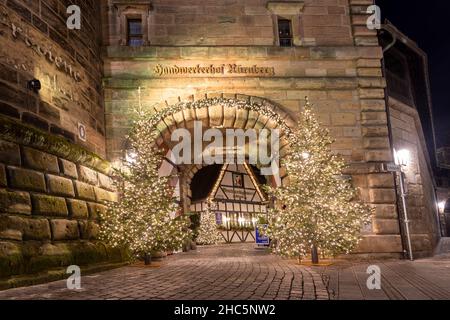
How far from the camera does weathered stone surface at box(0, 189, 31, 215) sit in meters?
6.54

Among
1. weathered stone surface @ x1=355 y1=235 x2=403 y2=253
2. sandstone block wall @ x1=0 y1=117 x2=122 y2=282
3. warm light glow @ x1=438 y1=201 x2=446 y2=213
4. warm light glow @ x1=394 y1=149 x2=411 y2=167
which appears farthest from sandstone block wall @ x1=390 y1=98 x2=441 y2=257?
warm light glow @ x1=438 y1=201 x2=446 y2=213

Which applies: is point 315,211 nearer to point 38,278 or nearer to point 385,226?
point 385,226

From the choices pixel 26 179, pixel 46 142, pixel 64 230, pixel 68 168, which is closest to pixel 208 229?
pixel 68 168

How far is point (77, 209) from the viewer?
8844mm

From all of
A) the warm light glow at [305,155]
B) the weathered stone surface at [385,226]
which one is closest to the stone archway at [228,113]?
the warm light glow at [305,155]

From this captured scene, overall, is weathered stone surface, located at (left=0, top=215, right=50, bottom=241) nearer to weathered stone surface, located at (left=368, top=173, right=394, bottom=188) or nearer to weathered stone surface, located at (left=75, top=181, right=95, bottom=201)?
weathered stone surface, located at (left=75, top=181, right=95, bottom=201)

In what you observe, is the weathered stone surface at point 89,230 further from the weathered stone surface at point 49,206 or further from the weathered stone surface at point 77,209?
the weathered stone surface at point 49,206

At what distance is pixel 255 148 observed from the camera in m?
17.1

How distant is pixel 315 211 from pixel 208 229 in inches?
745

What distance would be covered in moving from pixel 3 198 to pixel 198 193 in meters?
23.7

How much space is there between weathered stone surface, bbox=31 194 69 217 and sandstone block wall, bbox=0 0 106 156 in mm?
1453

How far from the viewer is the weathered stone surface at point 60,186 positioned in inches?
315

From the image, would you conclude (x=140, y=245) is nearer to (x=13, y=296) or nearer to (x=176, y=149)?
(x=13, y=296)
